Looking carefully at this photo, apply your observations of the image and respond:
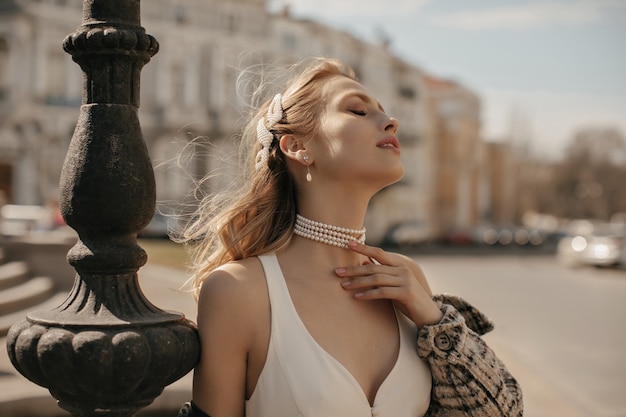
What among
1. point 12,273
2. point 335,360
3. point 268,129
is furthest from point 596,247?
point 335,360

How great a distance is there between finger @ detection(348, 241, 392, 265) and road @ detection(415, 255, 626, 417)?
4.34m

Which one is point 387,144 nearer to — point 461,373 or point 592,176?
point 461,373

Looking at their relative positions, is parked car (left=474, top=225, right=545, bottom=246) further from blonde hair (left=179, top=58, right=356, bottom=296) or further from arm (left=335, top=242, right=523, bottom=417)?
arm (left=335, top=242, right=523, bottom=417)

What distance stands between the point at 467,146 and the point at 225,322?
190ft

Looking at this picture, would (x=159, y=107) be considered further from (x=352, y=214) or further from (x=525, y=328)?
(x=352, y=214)

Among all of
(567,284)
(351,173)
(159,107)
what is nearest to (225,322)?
(351,173)

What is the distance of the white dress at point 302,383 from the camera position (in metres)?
2.01

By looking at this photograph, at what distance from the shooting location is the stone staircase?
7.54 m

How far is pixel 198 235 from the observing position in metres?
2.63

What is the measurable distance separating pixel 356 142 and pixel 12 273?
26.6 feet

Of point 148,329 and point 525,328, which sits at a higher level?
point 148,329

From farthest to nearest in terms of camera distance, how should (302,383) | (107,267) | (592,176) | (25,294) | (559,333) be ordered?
(592,176)
(559,333)
(25,294)
(302,383)
(107,267)

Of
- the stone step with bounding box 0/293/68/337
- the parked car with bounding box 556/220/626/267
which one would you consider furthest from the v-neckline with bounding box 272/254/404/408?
the parked car with bounding box 556/220/626/267

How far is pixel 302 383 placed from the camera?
6.63 feet
